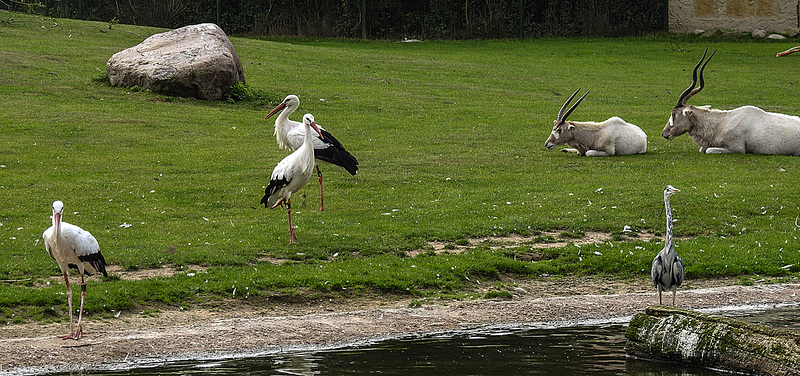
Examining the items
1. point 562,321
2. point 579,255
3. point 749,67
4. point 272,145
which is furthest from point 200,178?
point 749,67

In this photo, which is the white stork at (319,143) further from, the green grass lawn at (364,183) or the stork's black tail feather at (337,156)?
the green grass lawn at (364,183)

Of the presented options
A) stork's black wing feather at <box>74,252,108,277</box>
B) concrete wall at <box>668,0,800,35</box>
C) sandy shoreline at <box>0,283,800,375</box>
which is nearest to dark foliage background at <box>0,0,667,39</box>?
concrete wall at <box>668,0,800,35</box>

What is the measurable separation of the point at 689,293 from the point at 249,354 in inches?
206

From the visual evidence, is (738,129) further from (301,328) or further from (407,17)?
(407,17)

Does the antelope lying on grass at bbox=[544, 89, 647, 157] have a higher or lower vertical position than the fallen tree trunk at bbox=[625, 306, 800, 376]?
higher

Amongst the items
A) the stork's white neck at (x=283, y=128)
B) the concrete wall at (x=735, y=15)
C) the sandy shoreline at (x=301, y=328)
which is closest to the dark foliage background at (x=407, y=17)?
the concrete wall at (x=735, y=15)

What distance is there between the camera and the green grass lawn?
36.9 ft

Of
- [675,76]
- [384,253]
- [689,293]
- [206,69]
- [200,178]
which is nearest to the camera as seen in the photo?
[689,293]

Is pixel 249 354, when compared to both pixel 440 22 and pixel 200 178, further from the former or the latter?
pixel 440 22

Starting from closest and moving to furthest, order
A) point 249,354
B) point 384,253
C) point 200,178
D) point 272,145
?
point 249,354 → point 384,253 → point 200,178 → point 272,145

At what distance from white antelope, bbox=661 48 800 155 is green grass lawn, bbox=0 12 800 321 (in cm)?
54

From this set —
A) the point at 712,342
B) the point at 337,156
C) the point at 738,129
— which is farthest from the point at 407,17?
the point at 712,342

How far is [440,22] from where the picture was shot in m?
41.2

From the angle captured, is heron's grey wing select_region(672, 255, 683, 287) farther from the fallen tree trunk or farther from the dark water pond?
the fallen tree trunk
